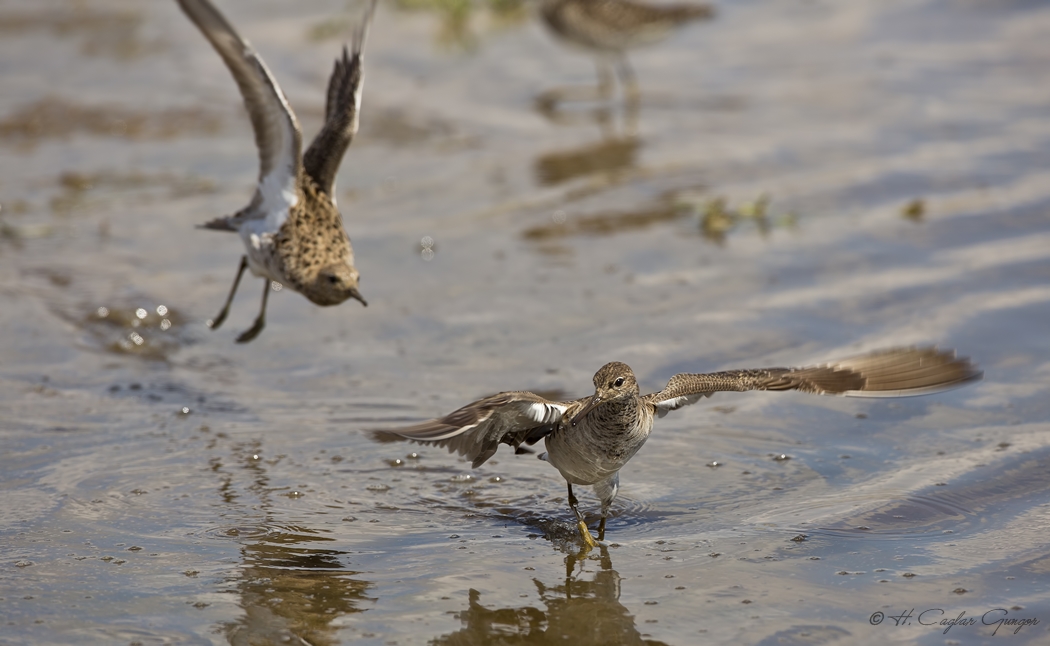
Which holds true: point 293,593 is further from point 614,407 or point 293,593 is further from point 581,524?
point 614,407

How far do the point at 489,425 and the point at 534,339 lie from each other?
292 cm

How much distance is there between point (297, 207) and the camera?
27.5ft

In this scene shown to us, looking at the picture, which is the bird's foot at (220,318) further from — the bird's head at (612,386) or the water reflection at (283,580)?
the bird's head at (612,386)

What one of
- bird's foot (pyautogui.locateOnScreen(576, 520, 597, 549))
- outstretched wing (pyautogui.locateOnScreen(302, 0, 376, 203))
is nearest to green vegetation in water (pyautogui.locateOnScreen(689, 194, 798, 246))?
outstretched wing (pyautogui.locateOnScreen(302, 0, 376, 203))

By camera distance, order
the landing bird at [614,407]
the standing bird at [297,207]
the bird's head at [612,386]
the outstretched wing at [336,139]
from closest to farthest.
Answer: the landing bird at [614,407], the bird's head at [612,386], the standing bird at [297,207], the outstretched wing at [336,139]

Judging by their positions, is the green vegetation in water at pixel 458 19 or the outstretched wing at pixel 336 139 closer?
the outstretched wing at pixel 336 139

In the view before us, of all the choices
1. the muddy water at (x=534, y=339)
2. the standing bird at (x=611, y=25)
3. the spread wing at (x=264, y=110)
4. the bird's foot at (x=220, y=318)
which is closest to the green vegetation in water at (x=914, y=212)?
the muddy water at (x=534, y=339)

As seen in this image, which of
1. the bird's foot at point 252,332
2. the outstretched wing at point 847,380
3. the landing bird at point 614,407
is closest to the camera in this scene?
the landing bird at point 614,407

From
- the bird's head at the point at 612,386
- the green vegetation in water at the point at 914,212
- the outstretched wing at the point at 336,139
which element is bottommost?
the bird's head at the point at 612,386

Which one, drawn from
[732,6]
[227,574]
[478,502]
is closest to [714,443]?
[478,502]

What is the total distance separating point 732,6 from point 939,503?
12.8m

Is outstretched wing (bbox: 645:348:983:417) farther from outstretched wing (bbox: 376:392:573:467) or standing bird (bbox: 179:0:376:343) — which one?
standing bird (bbox: 179:0:376:343)

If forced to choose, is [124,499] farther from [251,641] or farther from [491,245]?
[491,245]

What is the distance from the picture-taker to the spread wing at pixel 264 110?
23.4ft
